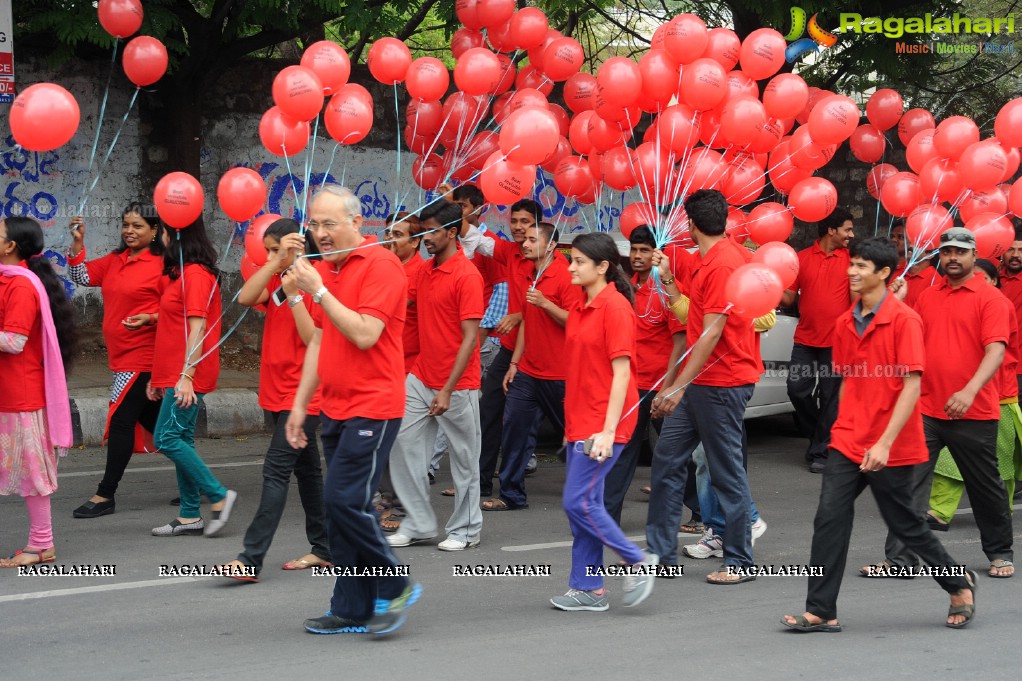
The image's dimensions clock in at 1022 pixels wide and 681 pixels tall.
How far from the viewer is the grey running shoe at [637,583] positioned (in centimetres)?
544

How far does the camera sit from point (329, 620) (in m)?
5.05

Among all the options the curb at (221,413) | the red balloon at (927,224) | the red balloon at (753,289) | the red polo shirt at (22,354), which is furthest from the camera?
the curb at (221,413)

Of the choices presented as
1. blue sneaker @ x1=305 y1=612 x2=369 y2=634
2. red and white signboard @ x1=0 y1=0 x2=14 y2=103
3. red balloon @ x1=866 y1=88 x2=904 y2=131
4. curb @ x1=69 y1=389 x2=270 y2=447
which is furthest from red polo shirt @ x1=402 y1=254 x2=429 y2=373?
red and white signboard @ x1=0 y1=0 x2=14 y2=103

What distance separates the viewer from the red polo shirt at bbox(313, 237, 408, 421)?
488cm

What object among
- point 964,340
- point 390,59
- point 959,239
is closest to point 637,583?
point 964,340

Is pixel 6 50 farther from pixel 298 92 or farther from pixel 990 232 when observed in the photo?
pixel 990 232

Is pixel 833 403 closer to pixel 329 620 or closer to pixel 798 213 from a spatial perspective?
pixel 798 213

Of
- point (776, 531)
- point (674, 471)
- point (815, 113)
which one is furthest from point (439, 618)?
point (815, 113)

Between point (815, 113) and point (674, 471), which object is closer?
point (674, 471)

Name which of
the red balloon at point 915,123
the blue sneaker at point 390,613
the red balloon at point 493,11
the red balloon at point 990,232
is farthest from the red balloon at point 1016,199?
the blue sneaker at point 390,613

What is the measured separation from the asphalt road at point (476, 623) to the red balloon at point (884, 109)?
3291mm

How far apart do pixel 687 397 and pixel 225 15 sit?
615 centimetres

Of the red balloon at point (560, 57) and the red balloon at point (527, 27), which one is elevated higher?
the red balloon at point (527, 27)

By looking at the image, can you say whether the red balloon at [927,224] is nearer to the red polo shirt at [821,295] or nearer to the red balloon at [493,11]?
the red polo shirt at [821,295]
